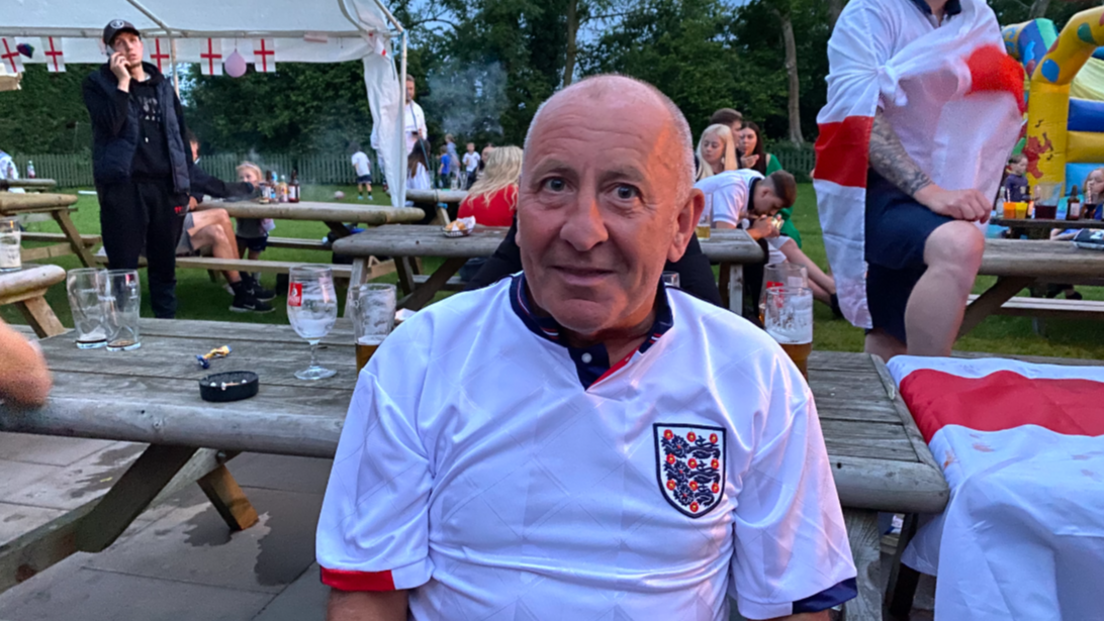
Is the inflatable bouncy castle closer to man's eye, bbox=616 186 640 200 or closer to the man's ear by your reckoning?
the man's ear

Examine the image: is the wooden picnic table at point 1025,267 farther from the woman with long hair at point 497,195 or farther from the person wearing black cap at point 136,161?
the person wearing black cap at point 136,161

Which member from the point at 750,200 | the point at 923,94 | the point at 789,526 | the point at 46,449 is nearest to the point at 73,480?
the point at 46,449

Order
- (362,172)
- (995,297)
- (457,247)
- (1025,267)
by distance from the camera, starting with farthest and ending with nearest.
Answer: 1. (362,172)
2. (457,247)
3. (995,297)
4. (1025,267)

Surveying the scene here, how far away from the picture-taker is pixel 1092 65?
12.6 m

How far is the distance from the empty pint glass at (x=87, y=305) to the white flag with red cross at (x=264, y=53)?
8245 mm

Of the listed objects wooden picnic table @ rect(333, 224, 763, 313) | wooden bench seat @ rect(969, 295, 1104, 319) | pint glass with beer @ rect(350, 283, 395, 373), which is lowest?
wooden bench seat @ rect(969, 295, 1104, 319)

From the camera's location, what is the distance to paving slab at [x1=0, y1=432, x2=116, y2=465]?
3582 millimetres

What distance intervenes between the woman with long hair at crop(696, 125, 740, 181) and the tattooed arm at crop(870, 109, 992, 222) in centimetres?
343

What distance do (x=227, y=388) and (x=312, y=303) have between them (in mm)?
282

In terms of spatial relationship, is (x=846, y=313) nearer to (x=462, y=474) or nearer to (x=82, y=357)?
(x=462, y=474)

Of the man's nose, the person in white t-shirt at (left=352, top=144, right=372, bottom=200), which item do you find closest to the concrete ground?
the man's nose

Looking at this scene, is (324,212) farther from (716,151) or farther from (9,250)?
(9,250)

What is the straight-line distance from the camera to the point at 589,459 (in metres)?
1.21

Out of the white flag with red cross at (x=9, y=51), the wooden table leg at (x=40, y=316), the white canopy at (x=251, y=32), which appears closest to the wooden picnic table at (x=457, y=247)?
the wooden table leg at (x=40, y=316)
